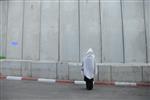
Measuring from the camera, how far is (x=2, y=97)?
10.6 m

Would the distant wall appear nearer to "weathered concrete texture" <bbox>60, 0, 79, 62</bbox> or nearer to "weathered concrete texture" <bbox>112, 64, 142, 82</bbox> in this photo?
"weathered concrete texture" <bbox>60, 0, 79, 62</bbox>

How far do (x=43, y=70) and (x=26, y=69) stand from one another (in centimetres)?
102

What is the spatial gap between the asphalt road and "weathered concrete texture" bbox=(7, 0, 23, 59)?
415 cm

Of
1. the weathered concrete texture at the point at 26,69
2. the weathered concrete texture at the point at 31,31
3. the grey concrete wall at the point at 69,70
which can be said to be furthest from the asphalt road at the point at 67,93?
the weathered concrete texture at the point at 31,31

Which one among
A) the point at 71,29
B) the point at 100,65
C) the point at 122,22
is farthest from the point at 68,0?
the point at 100,65

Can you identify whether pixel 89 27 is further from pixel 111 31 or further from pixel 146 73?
pixel 146 73

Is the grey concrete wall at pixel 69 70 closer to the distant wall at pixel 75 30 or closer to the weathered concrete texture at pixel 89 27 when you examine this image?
the distant wall at pixel 75 30

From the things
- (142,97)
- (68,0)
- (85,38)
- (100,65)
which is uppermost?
(68,0)

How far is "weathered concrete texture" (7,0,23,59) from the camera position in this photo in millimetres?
17688

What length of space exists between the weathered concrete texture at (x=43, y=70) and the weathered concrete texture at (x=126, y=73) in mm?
3216

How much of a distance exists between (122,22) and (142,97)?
6139mm

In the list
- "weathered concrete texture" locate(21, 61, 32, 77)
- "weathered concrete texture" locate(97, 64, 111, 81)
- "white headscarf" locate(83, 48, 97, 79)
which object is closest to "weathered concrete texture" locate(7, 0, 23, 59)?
"weathered concrete texture" locate(21, 61, 32, 77)

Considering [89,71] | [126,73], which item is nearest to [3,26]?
[89,71]

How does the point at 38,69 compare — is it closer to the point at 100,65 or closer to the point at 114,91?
the point at 100,65
